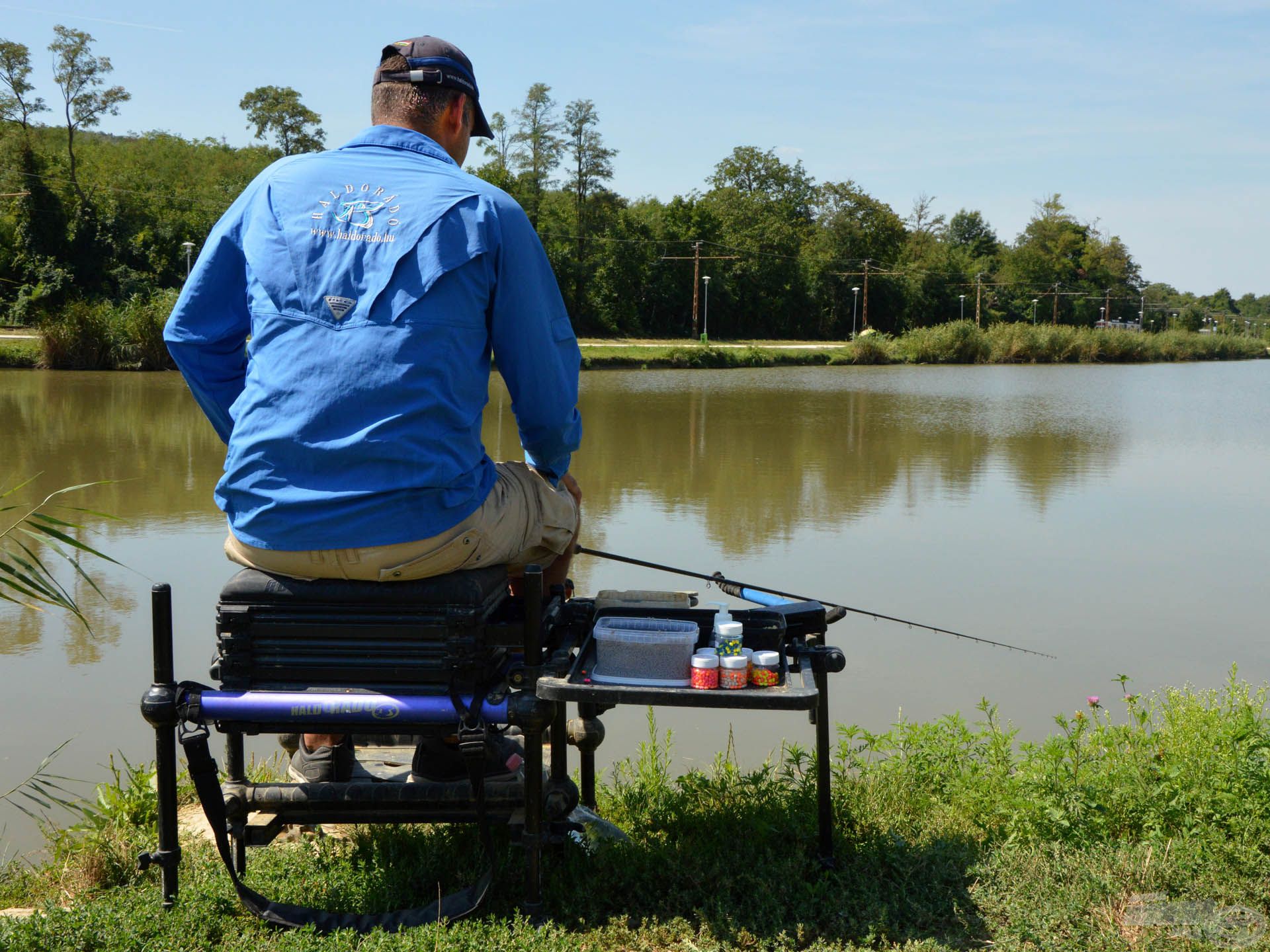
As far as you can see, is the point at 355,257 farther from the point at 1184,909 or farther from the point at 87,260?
the point at 87,260

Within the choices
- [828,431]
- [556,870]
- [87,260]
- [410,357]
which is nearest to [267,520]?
[410,357]

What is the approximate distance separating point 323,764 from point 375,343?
3.78 feet

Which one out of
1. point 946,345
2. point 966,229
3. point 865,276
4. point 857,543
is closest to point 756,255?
point 865,276

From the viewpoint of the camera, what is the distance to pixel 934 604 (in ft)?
20.9

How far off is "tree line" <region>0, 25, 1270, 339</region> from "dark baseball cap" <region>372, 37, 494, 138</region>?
34370 millimetres

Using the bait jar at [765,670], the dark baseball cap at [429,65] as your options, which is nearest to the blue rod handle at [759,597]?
the bait jar at [765,670]

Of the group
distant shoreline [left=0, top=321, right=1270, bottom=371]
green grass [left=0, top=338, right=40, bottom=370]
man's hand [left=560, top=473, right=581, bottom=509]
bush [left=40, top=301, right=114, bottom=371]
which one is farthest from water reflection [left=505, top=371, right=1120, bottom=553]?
distant shoreline [left=0, top=321, right=1270, bottom=371]

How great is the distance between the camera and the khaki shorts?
2420 mm

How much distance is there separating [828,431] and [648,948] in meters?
14.3

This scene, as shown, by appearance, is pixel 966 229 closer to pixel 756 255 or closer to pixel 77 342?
pixel 756 255

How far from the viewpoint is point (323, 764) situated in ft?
9.62

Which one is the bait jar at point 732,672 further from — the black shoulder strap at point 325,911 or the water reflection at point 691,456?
the water reflection at point 691,456

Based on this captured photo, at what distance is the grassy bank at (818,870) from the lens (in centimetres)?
242

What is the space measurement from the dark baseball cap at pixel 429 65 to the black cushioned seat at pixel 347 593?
1.19 meters
